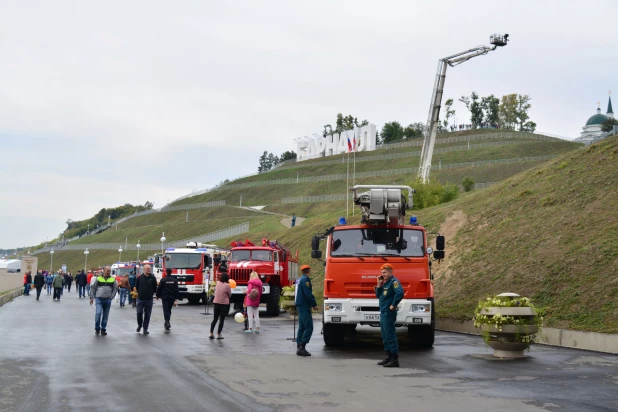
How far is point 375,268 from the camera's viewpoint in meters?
16.3

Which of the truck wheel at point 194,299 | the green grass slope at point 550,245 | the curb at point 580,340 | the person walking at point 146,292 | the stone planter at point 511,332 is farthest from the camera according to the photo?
the truck wheel at point 194,299

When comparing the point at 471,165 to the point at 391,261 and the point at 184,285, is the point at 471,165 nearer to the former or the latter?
the point at 184,285

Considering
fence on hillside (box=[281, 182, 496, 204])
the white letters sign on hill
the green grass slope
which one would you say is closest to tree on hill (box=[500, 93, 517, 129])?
the white letters sign on hill

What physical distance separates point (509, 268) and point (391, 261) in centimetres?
1054

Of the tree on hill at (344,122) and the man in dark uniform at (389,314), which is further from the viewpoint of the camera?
the tree on hill at (344,122)

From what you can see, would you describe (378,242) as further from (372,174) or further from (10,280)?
(372,174)

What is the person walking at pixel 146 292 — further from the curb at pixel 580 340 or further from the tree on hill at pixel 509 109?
the tree on hill at pixel 509 109

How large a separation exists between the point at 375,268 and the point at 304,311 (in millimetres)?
1929

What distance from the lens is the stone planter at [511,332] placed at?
47.6 feet

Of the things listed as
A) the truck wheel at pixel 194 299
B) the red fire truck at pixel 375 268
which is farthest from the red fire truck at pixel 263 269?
the red fire truck at pixel 375 268

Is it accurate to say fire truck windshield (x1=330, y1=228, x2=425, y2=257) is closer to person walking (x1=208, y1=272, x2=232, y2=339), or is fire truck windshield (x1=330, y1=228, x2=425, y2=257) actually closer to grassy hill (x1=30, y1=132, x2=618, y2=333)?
person walking (x1=208, y1=272, x2=232, y2=339)

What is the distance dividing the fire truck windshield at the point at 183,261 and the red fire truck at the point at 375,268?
22.3m

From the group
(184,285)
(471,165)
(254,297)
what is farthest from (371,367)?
(471,165)

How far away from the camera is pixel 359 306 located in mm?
16031
